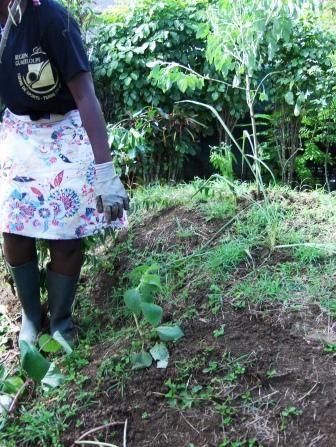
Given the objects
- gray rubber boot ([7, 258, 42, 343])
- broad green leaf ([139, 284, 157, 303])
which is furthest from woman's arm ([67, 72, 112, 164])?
gray rubber boot ([7, 258, 42, 343])

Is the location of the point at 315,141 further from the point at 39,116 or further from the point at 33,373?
the point at 33,373

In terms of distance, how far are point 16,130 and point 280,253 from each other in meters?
1.38

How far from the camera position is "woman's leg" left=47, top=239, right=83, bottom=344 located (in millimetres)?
2611

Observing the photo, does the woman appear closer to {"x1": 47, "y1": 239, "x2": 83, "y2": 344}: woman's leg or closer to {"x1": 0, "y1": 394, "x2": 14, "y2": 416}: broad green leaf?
{"x1": 47, "y1": 239, "x2": 83, "y2": 344}: woman's leg

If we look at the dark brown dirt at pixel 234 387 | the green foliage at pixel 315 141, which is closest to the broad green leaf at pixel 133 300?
the dark brown dirt at pixel 234 387

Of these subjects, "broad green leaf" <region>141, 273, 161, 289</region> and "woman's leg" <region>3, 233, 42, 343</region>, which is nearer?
"broad green leaf" <region>141, 273, 161, 289</region>

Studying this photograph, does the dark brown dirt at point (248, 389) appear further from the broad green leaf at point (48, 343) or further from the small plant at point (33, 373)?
the broad green leaf at point (48, 343)

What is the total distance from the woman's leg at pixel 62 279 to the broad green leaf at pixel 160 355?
1.88 feet

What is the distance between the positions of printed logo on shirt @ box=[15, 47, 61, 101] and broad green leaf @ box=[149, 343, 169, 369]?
3.81 feet

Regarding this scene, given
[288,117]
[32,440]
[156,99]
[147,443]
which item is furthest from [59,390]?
[288,117]

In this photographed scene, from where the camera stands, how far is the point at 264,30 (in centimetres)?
320

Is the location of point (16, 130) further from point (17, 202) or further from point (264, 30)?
point (264, 30)

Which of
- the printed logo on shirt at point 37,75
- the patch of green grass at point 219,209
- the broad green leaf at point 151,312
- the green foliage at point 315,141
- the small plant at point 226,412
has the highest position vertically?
the printed logo on shirt at point 37,75

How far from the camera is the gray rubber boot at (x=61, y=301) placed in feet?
8.66
